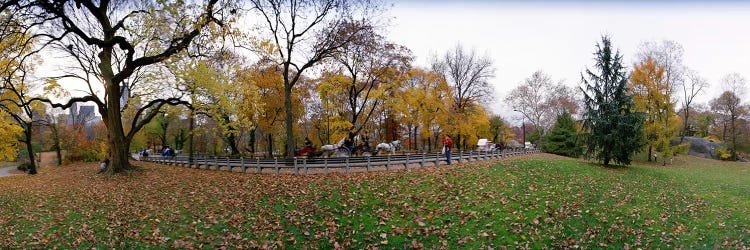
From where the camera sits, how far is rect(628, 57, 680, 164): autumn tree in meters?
30.5

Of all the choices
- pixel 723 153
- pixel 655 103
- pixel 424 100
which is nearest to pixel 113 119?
pixel 424 100

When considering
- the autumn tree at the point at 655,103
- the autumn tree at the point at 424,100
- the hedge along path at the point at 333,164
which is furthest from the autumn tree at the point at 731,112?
the hedge along path at the point at 333,164

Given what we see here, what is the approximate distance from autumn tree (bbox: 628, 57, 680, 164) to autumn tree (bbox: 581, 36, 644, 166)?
1088 cm

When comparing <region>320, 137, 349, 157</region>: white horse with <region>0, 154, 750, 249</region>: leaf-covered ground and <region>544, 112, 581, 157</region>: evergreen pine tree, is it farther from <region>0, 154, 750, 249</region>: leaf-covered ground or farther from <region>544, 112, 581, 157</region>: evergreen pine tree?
<region>544, 112, 581, 157</region>: evergreen pine tree

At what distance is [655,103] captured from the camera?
31234mm

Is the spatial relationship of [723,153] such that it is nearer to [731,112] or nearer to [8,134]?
[731,112]

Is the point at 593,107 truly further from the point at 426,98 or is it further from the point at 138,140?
the point at 138,140

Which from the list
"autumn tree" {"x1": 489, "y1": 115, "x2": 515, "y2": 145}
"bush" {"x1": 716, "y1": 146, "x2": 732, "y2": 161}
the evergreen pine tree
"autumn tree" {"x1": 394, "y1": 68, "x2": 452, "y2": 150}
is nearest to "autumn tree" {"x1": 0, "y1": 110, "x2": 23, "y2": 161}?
"autumn tree" {"x1": 394, "y1": 68, "x2": 452, "y2": 150}

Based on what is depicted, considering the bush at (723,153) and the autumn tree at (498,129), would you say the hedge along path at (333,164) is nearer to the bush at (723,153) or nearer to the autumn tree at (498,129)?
the autumn tree at (498,129)

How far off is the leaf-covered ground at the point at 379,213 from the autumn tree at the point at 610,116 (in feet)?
20.9

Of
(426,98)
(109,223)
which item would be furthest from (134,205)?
(426,98)

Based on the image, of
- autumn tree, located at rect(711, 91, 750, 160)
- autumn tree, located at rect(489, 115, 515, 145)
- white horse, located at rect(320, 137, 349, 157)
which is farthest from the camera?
autumn tree, located at rect(489, 115, 515, 145)

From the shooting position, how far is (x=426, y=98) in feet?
103

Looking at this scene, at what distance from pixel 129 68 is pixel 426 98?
21.5 metres
